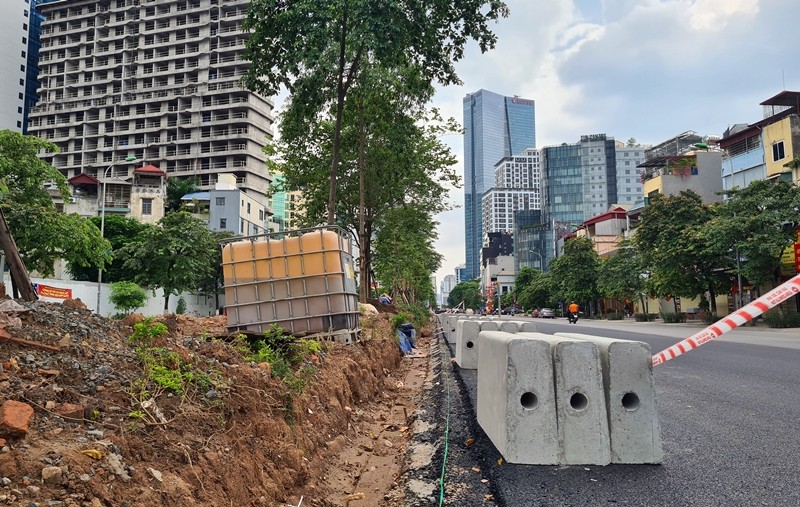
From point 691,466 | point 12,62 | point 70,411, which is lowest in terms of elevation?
point 691,466

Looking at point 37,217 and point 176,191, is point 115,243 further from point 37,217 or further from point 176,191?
point 37,217

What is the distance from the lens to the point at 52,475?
8.57ft

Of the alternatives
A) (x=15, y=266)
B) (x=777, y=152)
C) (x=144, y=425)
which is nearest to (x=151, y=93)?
(x=777, y=152)

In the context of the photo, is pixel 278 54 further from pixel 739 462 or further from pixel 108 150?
pixel 108 150

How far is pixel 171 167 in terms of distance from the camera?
88.4m

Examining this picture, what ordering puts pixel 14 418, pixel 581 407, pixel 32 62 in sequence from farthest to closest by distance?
pixel 32 62 → pixel 581 407 → pixel 14 418

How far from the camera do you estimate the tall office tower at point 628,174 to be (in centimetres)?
14375

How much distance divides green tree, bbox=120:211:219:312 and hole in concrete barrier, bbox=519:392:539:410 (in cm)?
3795

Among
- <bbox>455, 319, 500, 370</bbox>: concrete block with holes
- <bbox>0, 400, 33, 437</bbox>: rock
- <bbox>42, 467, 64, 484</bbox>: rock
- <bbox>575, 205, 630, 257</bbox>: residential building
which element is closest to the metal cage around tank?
<bbox>455, 319, 500, 370</bbox>: concrete block with holes

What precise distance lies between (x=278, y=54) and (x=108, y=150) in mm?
90346

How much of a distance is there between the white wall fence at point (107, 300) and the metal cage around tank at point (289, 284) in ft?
70.4

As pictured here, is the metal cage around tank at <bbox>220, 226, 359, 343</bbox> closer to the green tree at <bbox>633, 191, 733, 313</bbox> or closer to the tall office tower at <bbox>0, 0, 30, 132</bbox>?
the green tree at <bbox>633, 191, 733, 313</bbox>

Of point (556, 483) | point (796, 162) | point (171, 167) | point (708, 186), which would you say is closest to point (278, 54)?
point (556, 483)

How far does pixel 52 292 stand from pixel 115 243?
2147 cm
